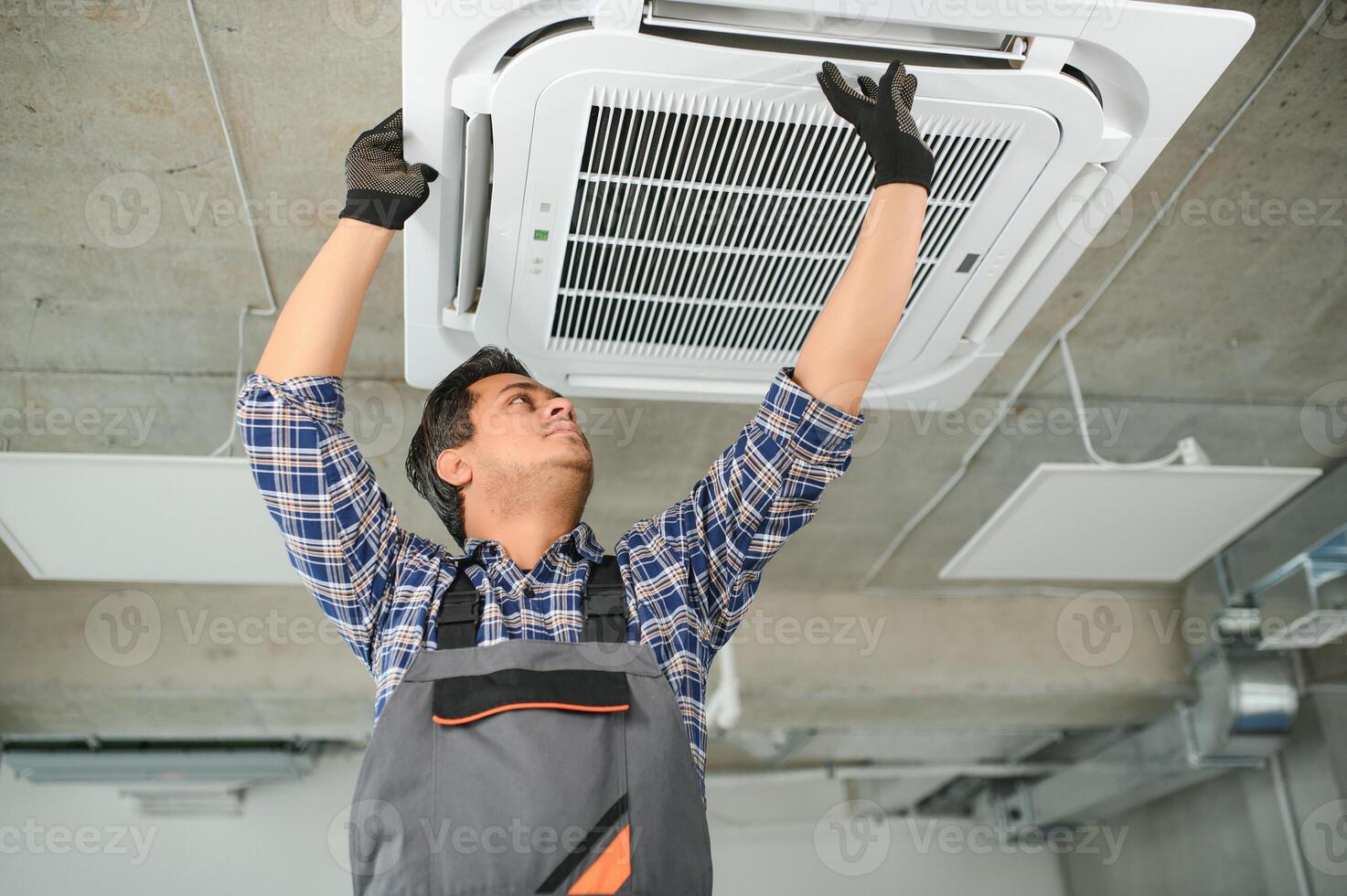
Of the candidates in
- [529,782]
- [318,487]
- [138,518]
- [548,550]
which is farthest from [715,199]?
[138,518]

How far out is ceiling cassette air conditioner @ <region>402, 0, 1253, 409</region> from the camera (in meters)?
1.27

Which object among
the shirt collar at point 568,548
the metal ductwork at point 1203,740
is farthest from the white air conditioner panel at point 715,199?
the metal ductwork at point 1203,740

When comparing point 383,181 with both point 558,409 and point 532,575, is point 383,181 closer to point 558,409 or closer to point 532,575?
point 558,409

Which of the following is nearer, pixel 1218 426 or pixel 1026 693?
pixel 1218 426

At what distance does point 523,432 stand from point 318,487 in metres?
0.30

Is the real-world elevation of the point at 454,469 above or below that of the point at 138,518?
below

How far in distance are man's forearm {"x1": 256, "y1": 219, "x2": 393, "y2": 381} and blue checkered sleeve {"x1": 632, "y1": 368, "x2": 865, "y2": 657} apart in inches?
16.2

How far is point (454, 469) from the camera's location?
144 centimetres

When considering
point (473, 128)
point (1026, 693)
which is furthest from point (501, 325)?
point (1026, 693)

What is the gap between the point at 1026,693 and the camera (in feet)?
13.7

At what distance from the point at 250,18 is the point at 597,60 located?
0.77m

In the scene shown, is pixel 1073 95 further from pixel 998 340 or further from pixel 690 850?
pixel 690 850

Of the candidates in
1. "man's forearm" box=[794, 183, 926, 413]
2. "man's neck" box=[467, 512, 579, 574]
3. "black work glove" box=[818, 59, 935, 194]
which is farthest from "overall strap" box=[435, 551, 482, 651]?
"black work glove" box=[818, 59, 935, 194]

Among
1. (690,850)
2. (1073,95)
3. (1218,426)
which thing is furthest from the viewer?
(1218,426)
